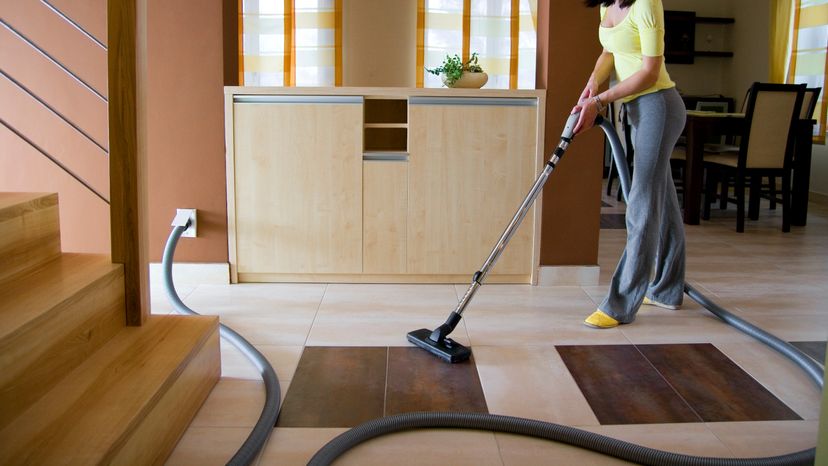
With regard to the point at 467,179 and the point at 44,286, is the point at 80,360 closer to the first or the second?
the point at 44,286

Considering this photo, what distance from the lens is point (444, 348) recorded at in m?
2.42

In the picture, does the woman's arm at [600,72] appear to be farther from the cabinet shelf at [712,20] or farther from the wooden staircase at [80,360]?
the cabinet shelf at [712,20]

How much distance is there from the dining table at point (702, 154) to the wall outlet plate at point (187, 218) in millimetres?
3237

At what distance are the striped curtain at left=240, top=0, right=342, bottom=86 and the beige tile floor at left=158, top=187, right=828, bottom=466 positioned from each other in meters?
2.33

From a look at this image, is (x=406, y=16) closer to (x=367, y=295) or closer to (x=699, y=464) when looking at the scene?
(x=367, y=295)

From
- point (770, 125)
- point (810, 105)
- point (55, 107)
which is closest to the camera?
point (55, 107)

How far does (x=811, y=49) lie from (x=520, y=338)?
5216 mm

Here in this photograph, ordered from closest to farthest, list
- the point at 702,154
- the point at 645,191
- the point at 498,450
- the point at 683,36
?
the point at 498,450 < the point at 645,191 < the point at 702,154 < the point at 683,36

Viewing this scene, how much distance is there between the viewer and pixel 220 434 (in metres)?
1.86

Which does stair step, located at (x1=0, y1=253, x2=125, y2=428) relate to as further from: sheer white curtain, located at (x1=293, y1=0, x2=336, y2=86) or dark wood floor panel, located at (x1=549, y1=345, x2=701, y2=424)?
sheer white curtain, located at (x1=293, y1=0, x2=336, y2=86)

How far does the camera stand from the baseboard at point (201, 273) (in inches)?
132

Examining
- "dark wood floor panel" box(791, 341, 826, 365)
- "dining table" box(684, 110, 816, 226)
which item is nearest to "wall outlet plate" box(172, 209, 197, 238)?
"dark wood floor panel" box(791, 341, 826, 365)

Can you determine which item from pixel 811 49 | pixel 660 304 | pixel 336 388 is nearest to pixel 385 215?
pixel 660 304

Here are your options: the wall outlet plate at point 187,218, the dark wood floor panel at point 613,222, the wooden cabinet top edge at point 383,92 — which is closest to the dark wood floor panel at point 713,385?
the wooden cabinet top edge at point 383,92
